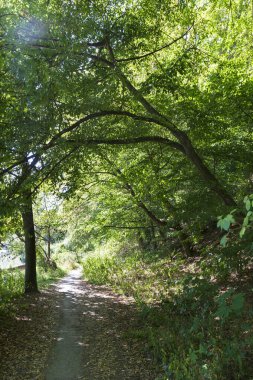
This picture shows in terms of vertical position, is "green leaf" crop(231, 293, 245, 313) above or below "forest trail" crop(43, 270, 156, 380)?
above

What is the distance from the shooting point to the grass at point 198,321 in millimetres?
4191

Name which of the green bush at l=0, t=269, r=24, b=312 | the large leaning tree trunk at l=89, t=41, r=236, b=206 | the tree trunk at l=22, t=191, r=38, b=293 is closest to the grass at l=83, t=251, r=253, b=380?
the large leaning tree trunk at l=89, t=41, r=236, b=206

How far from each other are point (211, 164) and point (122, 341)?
481cm

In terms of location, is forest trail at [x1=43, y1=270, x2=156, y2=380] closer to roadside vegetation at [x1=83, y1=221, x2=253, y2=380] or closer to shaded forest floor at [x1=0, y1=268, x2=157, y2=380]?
shaded forest floor at [x1=0, y1=268, x2=157, y2=380]

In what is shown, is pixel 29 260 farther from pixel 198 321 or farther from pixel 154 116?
pixel 198 321

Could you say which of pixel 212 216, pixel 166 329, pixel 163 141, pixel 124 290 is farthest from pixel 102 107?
pixel 124 290

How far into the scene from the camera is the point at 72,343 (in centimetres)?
716

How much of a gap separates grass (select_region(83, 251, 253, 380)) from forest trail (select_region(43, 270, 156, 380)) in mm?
369

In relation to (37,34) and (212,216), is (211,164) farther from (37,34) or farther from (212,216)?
(37,34)

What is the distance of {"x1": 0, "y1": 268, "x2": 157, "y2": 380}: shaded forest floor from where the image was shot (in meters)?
5.66

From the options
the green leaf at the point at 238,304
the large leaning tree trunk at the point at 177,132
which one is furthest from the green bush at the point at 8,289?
the green leaf at the point at 238,304

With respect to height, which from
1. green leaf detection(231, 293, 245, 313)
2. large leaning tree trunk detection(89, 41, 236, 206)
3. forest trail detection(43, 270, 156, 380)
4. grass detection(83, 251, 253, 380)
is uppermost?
large leaning tree trunk detection(89, 41, 236, 206)

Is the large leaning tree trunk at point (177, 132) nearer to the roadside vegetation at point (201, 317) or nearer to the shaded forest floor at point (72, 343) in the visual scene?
the roadside vegetation at point (201, 317)

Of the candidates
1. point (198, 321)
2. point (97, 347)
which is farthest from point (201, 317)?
point (97, 347)
